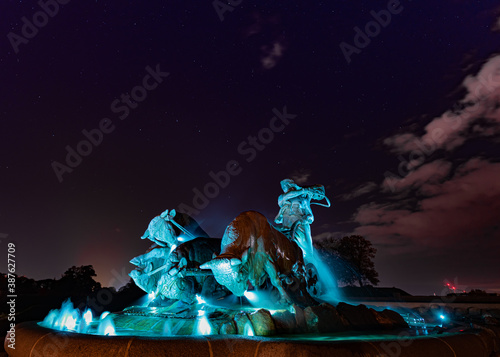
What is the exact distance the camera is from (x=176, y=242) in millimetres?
10352

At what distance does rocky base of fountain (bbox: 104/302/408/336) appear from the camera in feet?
21.4

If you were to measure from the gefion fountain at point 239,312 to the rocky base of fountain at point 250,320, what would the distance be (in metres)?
0.02

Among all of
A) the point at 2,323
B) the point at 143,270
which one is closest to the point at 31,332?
the point at 143,270

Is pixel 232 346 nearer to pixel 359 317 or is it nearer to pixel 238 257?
pixel 238 257

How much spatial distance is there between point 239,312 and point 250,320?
73 centimetres

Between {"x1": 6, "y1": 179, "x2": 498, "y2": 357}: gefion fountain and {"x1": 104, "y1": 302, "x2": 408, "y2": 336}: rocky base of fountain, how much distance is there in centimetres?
2

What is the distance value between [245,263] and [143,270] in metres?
3.85

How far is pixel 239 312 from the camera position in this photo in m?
7.20

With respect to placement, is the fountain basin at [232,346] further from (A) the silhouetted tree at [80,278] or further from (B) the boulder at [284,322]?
(A) the silhouetted tree at [80,278]

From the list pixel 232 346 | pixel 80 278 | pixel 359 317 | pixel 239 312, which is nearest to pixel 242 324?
pixel 239 312

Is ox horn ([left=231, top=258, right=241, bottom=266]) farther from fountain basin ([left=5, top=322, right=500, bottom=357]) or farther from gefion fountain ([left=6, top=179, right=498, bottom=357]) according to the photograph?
fountain basin ([left=5, top=322, right=500, bottom=357])

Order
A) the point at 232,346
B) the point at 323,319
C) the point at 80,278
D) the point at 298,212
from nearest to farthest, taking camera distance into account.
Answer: the point at 232,346 < the point at 323,319 < the point at 298,212 < the point at 80,278

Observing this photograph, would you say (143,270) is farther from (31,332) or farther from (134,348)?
(134,348)

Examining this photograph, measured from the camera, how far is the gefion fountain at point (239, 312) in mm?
4645
